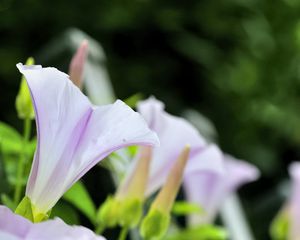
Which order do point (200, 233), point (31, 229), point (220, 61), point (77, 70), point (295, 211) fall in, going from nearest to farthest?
point (31, 229)
point (77, 70)
point (200, 233)
point (295, 211)
point (220, 61)

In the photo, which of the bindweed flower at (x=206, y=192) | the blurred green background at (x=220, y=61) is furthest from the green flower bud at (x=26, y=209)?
the blurred green background at (x=220, y=61)

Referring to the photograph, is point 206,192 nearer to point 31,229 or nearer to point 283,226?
point 283,226

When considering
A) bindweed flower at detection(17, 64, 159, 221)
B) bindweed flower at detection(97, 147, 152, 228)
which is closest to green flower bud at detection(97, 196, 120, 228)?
bindweed flower at detection(97, 147, 152, 228)

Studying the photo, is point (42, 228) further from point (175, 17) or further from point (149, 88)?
point (175, 17)

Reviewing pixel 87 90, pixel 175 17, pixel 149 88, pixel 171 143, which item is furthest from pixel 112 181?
pixel 175 17

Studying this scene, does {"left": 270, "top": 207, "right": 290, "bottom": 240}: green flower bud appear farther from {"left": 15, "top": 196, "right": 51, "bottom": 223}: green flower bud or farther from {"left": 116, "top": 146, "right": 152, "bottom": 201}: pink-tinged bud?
{"left": 15, "top": 196, "right": 51, "bottom": 223}: green flower bud

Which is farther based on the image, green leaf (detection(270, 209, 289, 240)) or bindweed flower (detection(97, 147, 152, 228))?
green leaf (detection(270, 209, 289, 240))

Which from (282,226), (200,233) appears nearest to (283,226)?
(282,226)
